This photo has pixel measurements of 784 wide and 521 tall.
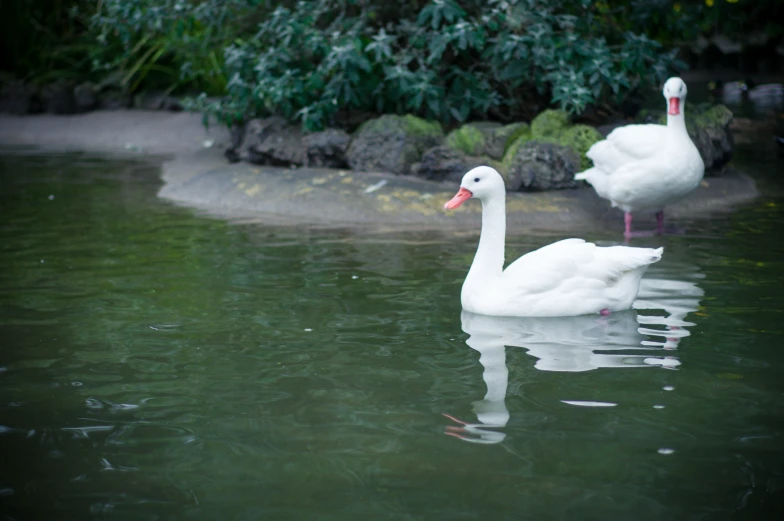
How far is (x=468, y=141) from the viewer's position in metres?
10.5

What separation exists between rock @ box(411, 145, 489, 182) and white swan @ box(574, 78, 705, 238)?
1690mm

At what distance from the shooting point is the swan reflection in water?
4.52m

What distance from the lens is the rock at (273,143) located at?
37.1 feet

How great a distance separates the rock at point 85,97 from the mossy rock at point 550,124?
907cm

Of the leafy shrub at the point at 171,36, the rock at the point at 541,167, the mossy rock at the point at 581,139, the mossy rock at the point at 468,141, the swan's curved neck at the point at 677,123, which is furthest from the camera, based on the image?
the leafy shrub at the point at 171,36

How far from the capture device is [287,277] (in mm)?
7160

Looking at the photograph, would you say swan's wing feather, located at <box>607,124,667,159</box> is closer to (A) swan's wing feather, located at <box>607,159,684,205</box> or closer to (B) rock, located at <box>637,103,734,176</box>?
(A) swan's wing feather, located at <box>607,159,684,205</box>

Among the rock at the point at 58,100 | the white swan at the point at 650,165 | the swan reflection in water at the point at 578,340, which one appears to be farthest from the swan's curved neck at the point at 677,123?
the rock at the point at 58,100

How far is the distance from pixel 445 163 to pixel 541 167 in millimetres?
1002

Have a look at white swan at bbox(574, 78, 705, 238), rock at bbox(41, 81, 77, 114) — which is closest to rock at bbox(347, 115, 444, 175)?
white swan at bbox(574, 78, 705, 238)

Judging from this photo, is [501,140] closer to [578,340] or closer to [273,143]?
[273,143]

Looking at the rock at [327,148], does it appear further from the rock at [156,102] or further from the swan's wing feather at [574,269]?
the rock at [156,102]

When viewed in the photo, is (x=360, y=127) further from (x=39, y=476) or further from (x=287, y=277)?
(x=39, y=476)

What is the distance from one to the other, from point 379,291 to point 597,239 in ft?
8.47
